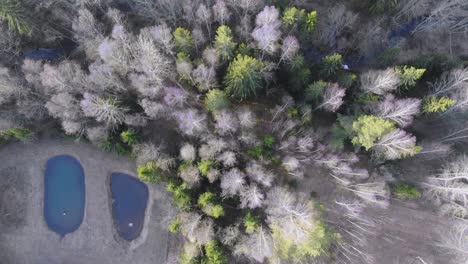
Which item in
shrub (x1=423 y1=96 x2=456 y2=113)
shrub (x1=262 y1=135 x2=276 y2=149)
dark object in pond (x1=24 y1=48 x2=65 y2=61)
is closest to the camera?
shrub (x1=423 y1=96 x2=456 y2=113)

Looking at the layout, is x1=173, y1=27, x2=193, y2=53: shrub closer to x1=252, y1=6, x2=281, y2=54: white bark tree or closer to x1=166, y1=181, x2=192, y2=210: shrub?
x1=252, y1=6, x2=281, y2=54: white bark tree

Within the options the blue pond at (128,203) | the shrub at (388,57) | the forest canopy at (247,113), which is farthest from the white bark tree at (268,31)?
the blue pond at (128,203)

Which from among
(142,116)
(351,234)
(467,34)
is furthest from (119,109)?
(467,34)

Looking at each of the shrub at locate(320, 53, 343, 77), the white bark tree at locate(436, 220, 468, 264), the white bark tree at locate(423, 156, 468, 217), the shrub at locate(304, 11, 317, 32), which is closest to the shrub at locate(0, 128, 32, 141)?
the shrub at locate(304, 11, 317, 32)

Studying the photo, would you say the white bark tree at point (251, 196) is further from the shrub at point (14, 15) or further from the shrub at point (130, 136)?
the shrub at point (14, 15)

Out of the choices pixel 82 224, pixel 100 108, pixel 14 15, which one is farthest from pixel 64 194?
pixel 14 15

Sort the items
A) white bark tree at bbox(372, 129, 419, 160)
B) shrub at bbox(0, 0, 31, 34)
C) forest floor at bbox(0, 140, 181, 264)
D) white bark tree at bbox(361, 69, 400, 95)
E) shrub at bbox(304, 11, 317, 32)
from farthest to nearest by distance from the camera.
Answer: forest floor at bbox(0, 140, 181, 264)
shrub at bbox(304, 11, 317, 32)
shrub at bbox(0, 0, 31, 34)
white bark tree at bbox(361, 69, 400, 95)
white bark tree at bbox(372, 129, 419, 160)

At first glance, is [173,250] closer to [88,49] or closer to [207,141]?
[207,141]
